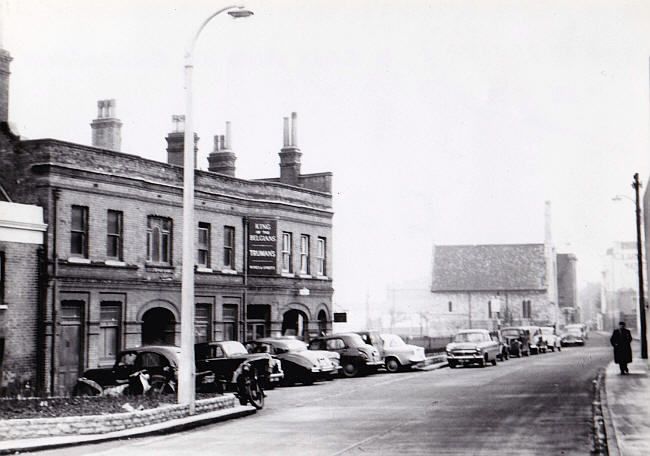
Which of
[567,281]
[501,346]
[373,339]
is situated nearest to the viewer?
[373,339]

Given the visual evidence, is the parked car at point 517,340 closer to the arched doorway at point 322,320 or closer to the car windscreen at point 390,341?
the arched doorway at point 322,320

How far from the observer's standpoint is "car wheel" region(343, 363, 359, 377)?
32344mm

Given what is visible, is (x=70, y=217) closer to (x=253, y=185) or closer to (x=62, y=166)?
(x=62, y=166)

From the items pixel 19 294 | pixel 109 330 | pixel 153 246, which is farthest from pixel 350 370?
pixel 19 294

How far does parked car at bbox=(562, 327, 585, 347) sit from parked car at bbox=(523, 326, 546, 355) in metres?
13.8

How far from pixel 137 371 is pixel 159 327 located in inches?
427

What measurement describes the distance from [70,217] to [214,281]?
8058 millimetres

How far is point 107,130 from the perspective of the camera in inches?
1302

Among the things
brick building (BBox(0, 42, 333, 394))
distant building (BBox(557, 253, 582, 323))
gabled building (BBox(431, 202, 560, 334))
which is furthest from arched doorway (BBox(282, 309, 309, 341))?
distant building (BBox(557, 253, 582, 323))

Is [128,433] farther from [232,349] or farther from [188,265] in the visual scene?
[232,349]

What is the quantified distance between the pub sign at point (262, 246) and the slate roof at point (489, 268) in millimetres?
56981

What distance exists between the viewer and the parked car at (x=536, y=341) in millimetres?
51641

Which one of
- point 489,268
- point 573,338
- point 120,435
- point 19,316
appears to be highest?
point 489,268

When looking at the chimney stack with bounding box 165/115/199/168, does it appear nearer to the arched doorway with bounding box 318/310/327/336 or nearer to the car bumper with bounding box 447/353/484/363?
the arched doorway with bounding box 318/310/327/336
